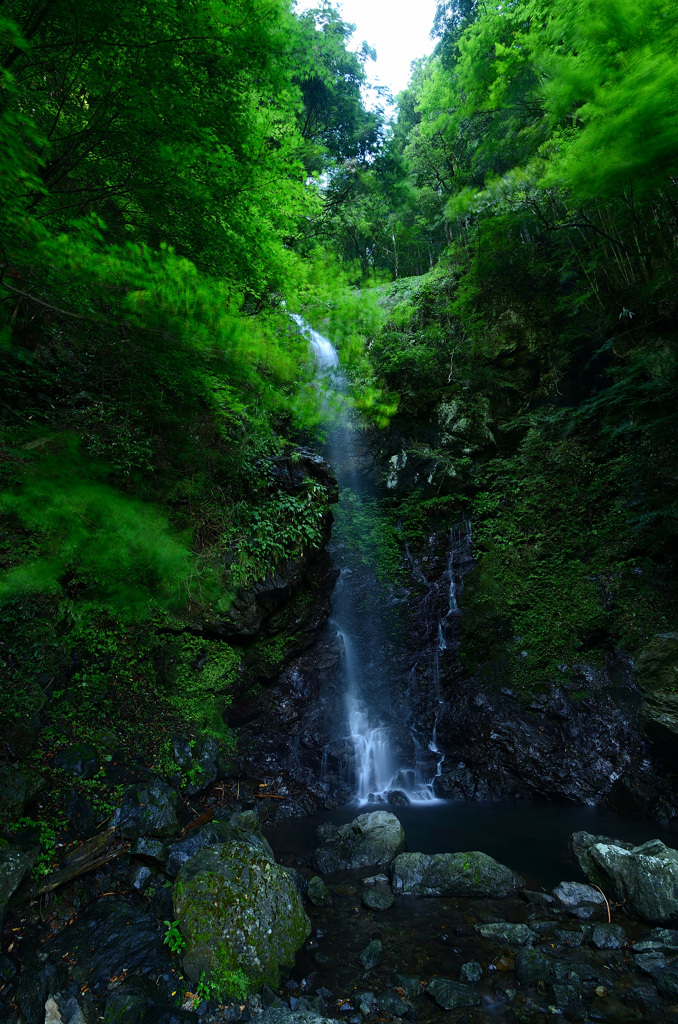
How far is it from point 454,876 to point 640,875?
73.0 inches

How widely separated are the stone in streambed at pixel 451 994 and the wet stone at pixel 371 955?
519 mm

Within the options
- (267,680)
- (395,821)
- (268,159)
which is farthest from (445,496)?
(268,159)

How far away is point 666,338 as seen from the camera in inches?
309

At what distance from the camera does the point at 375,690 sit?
9.09m

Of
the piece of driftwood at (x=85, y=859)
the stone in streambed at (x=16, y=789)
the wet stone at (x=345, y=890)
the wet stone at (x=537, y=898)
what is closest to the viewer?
the piece of driftwood at (x=85, y=859)

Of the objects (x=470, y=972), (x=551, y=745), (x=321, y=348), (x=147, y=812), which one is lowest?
(x=551, y=745)

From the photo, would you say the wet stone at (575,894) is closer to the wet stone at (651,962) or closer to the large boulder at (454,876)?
the large boulder at (454,876)

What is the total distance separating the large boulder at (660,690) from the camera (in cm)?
618

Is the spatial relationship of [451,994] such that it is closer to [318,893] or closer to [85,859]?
[318,893]

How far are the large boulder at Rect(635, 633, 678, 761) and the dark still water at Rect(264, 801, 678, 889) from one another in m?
1.15

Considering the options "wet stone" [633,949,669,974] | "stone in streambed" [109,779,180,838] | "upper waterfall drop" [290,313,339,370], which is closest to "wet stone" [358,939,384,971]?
"wet stone" [633,949,669,974]

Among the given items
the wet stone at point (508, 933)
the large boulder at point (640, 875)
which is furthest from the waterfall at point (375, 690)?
the wet stone at point (508, 933)

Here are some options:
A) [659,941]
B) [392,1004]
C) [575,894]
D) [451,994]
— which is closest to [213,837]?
[392,1004]

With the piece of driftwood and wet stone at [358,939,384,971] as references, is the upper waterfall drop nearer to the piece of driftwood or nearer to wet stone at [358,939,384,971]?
the piece of driftwood
